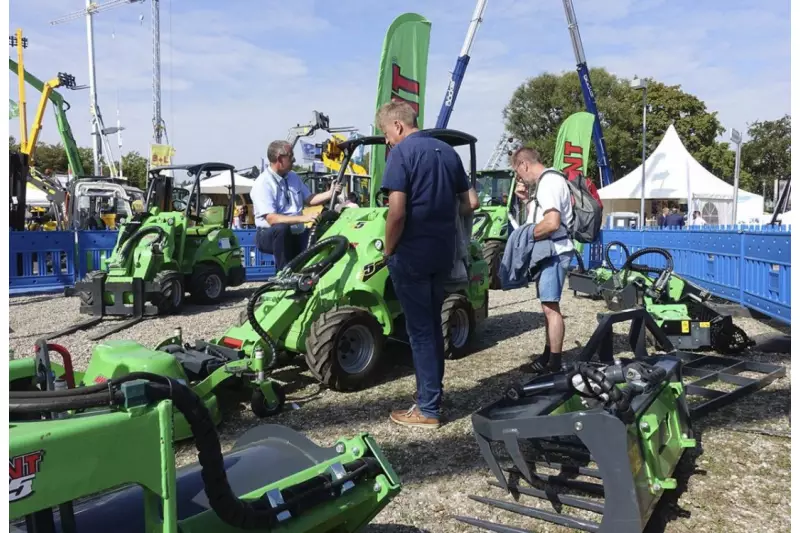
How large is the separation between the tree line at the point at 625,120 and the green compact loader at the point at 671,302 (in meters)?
33.0

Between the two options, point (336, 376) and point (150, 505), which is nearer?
point (150, 505)

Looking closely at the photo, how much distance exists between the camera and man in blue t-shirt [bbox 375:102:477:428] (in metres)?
3.59

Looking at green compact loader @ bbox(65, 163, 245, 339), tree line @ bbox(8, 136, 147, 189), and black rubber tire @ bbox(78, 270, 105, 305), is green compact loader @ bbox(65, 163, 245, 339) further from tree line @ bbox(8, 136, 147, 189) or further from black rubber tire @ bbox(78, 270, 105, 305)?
tree line @ bbox(8, 136, 147, 189)

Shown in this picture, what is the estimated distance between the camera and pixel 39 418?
59.7 inches

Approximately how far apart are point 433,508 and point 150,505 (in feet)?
5.24

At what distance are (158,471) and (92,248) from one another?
36.4ft

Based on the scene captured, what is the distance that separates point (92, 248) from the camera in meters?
11.3

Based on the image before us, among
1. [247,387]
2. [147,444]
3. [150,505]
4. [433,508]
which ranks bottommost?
[433,508]

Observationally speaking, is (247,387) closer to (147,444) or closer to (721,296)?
(147,444)

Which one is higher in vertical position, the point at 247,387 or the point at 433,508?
the point at 247,387

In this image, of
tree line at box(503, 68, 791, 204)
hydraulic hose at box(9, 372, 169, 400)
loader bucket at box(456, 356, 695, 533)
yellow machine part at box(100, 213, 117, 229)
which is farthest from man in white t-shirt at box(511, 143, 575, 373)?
tree line at box(503, 68, 791, 204)

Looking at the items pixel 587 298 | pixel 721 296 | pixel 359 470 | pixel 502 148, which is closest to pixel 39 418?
pixel 359 470

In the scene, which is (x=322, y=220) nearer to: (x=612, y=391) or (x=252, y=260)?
(x=612, y=391)

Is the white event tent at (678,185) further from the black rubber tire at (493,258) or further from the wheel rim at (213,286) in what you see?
the wheel rim at (213,286)
